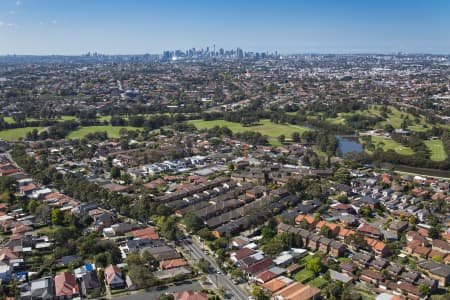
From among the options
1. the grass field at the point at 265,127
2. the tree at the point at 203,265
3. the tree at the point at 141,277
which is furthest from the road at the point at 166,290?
the grass field at the point at 265,127

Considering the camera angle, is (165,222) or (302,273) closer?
(302,273)

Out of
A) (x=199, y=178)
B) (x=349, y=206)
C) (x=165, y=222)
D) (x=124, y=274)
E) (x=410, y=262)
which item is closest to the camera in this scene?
(x=124, y=274)

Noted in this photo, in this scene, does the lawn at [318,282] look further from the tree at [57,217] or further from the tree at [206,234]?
the tree at [57,217]

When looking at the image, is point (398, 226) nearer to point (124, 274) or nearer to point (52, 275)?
point (124, 274)

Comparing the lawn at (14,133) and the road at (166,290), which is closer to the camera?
the road at (166,290)

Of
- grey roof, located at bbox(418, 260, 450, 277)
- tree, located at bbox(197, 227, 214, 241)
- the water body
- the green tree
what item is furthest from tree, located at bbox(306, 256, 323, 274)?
the water body

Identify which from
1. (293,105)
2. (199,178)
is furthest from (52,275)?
(293,105)

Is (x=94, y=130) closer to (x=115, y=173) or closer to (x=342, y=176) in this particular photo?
(x=115, y=173)

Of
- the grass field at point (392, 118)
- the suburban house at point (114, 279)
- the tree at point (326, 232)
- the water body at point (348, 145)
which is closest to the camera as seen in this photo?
the suburban house at point (114, 279)
